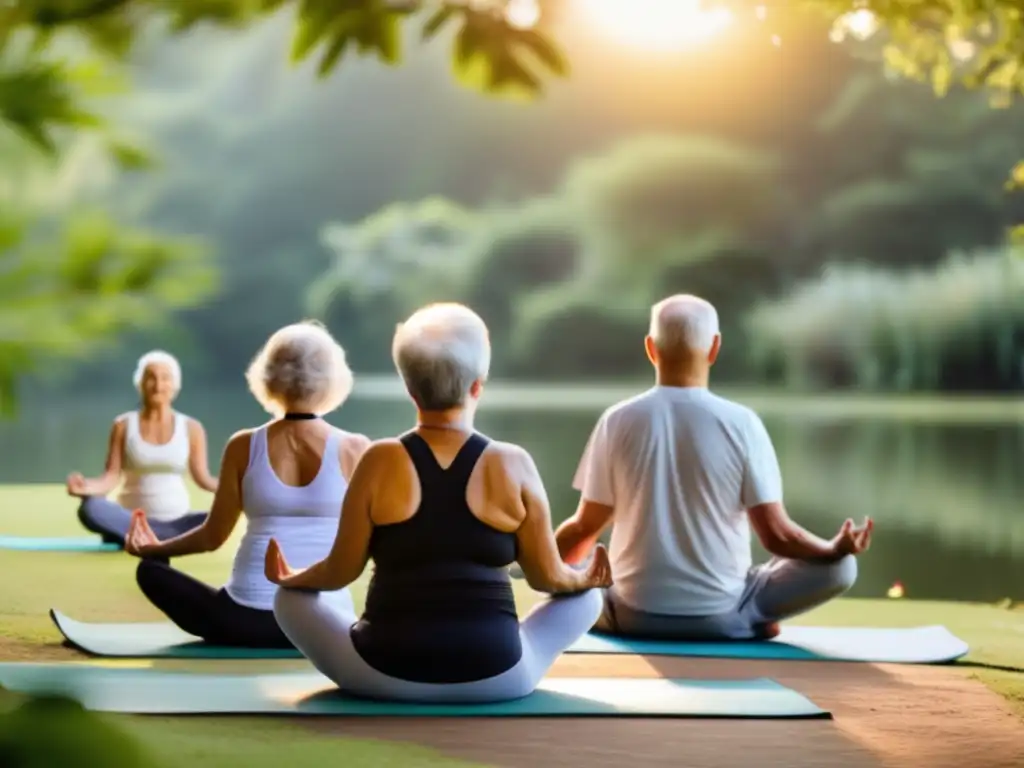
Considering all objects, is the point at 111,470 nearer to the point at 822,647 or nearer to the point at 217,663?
the point at 217,663

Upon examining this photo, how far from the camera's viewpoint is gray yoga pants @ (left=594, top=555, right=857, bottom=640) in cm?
368

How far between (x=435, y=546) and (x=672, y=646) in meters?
1.18

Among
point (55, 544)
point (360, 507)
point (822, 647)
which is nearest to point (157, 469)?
point (55, 544)

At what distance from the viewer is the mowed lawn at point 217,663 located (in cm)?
241

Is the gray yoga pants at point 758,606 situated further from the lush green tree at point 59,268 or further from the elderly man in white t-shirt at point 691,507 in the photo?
the lush green tree at point 59,268

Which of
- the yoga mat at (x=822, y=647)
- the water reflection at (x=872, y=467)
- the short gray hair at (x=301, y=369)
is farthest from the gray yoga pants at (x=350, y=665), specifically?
the water reflection at (x=872, y=467)

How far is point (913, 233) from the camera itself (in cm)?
1897

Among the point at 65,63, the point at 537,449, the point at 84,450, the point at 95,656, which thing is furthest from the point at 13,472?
the point at 65,63

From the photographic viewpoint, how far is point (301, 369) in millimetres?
3330

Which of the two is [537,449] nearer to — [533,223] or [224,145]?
[533,223]

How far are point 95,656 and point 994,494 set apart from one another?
1293 cm

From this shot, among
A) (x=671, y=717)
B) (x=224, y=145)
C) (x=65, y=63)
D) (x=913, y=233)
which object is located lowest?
(x=671, y=717)

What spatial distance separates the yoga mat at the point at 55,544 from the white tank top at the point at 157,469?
54 cm

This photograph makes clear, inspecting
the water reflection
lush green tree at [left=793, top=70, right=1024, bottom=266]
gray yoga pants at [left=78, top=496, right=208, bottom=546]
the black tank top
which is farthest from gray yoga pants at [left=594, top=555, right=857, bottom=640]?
lush green tree at [left=793, top=70, right=1024, bottom=266]
